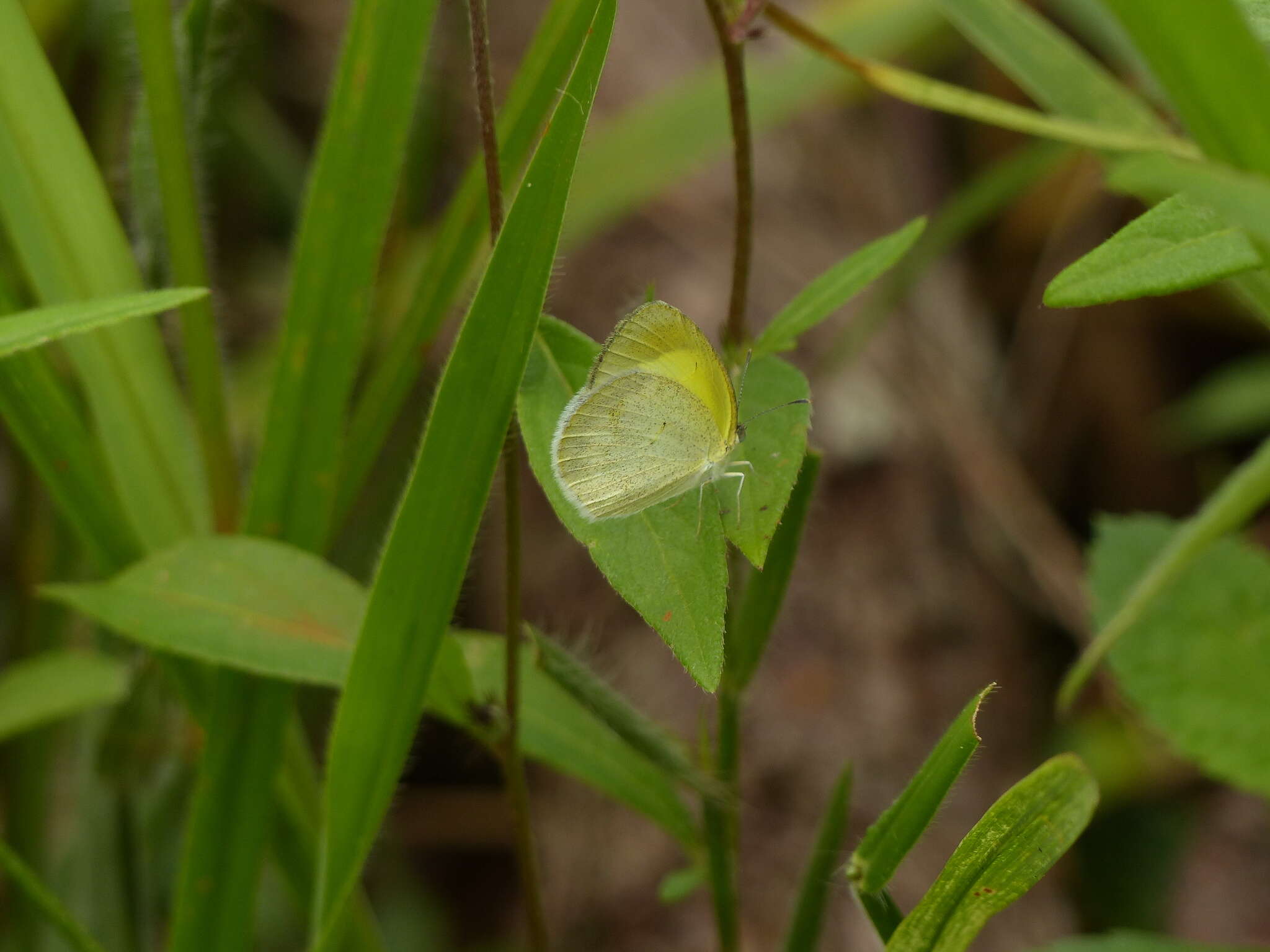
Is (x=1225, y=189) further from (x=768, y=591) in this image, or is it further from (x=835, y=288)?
(x=768, y=591)

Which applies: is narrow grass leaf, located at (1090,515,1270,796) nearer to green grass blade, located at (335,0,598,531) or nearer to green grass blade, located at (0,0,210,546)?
green grass blade, located at (335,0,598,531)

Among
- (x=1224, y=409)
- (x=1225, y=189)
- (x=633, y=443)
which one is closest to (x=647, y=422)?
(x=633, y=443)

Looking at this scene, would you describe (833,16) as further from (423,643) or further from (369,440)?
(423,643)

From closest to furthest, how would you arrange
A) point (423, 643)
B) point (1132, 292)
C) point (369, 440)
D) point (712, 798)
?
point (1132, 292), point (423, 643), point (712, 798), point (369, 440)

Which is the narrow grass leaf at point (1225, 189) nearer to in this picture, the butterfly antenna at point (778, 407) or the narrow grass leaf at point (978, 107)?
the butterfly antenna at point (778, 407)

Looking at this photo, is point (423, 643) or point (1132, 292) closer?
point (1132, 292)

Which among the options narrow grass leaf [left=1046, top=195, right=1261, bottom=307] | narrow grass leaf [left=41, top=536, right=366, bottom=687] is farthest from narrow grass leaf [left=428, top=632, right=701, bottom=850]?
narrow grass leaf [left=1046, top=195, right=1261, bottom=307]

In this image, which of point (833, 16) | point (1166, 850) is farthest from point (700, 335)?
point (1166, 850)
